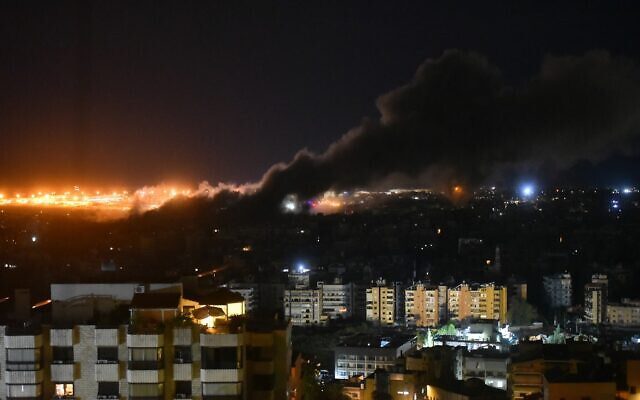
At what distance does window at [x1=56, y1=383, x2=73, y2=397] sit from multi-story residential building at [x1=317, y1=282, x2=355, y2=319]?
1932 cm

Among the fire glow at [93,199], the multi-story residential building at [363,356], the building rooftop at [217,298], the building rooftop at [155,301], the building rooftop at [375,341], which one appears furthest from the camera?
the fire glow at [93,199]

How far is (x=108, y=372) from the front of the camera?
16.1 feet

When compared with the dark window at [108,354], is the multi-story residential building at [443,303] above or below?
below

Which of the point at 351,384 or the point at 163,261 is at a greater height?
the point at 163,261

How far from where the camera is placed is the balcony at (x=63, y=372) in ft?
16.1

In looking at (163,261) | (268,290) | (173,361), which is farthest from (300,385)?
(268,290)

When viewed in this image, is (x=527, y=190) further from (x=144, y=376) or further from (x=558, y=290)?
(x=144, y=376)

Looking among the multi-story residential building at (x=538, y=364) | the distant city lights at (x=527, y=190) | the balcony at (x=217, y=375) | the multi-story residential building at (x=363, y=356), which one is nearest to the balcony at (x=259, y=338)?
the balcony at (x=217, y=375)

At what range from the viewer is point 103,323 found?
5.07m

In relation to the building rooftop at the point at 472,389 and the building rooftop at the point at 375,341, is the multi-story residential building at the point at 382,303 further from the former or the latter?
the building rooftop at the point at 472,389

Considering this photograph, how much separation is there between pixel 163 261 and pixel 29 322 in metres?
11.7

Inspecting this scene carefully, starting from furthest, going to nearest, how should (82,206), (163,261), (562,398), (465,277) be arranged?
1. (465,277)
2. (82,206)
3. (163,261)
4. (562,398)

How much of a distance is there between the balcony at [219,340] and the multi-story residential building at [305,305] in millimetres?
18019

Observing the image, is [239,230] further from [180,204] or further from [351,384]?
[351,384]
